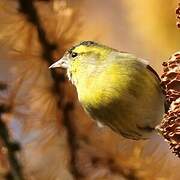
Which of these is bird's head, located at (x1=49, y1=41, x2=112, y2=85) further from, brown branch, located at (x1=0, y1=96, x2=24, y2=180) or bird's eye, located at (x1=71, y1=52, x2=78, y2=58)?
brown branch, located at (x1=0, y1=96, x2=24, y2=180)

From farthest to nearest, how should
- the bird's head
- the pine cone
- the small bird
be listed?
the bird's head
the small bird
the pine cone

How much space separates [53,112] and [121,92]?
→ 453mm

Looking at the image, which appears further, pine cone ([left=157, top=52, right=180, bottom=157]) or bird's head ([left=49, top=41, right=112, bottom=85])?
bird's head ([left=49, top=41, right=112, bottom=85])

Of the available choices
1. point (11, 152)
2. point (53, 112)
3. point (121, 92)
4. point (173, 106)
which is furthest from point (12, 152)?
point (121, 92)

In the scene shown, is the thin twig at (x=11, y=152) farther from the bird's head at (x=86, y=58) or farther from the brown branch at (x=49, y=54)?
the bird's head at (x=86, y=58)

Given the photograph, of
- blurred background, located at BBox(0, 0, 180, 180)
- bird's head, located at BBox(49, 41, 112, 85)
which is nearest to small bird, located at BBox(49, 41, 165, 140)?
bird's head, located at BBox(49, 41, 112, 85)

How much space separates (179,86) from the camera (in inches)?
20.4

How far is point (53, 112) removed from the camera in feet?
2.90

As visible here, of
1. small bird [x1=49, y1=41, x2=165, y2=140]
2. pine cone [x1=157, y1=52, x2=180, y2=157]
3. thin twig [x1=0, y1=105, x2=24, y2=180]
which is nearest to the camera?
pine cone [x1=157, y1=52, x2=180, y2=157]

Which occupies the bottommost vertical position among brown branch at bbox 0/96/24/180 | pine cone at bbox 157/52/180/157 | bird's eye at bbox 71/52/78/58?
bird's eye at bbox 71/52/78/58

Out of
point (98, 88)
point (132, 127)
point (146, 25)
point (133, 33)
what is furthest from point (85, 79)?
point (146, 25)

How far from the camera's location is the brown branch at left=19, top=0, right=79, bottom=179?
0.79m

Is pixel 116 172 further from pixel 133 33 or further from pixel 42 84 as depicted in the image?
pixel 133 33

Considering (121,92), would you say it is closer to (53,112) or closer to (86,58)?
(86,58)
